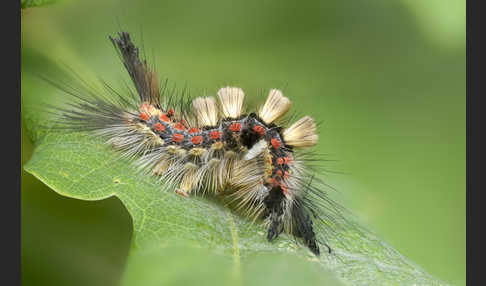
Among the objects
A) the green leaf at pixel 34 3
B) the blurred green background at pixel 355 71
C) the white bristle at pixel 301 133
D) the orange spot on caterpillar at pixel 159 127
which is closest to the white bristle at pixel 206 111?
the orange spot on caterpillar at pixel 159 127

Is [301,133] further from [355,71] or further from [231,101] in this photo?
[355,71]

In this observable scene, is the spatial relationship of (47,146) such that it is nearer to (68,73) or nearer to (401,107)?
(68,73)

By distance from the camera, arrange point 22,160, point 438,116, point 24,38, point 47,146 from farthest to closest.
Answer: point 438,116 → point 24,38 → point 22,160 → point 47,146

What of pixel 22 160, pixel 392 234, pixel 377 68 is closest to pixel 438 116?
pixel 377 68

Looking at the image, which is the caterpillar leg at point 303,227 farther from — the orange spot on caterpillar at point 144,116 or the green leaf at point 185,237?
the orange spot on caterpillar at point 144,116

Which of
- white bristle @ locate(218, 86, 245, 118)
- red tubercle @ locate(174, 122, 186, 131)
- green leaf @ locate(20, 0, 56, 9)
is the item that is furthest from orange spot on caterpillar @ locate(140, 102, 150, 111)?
green leaf @ locate(20, 0, 56, 9)

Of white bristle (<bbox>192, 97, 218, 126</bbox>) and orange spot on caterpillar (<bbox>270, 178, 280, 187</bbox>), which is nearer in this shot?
orange spot on caterpillar (<bbox>270, 178, 280, 187</bbox>)

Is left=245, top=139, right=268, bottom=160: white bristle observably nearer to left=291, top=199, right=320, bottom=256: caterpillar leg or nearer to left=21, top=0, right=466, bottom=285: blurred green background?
left=291, top=199, right=320, bottom=256: caterpillar leg
